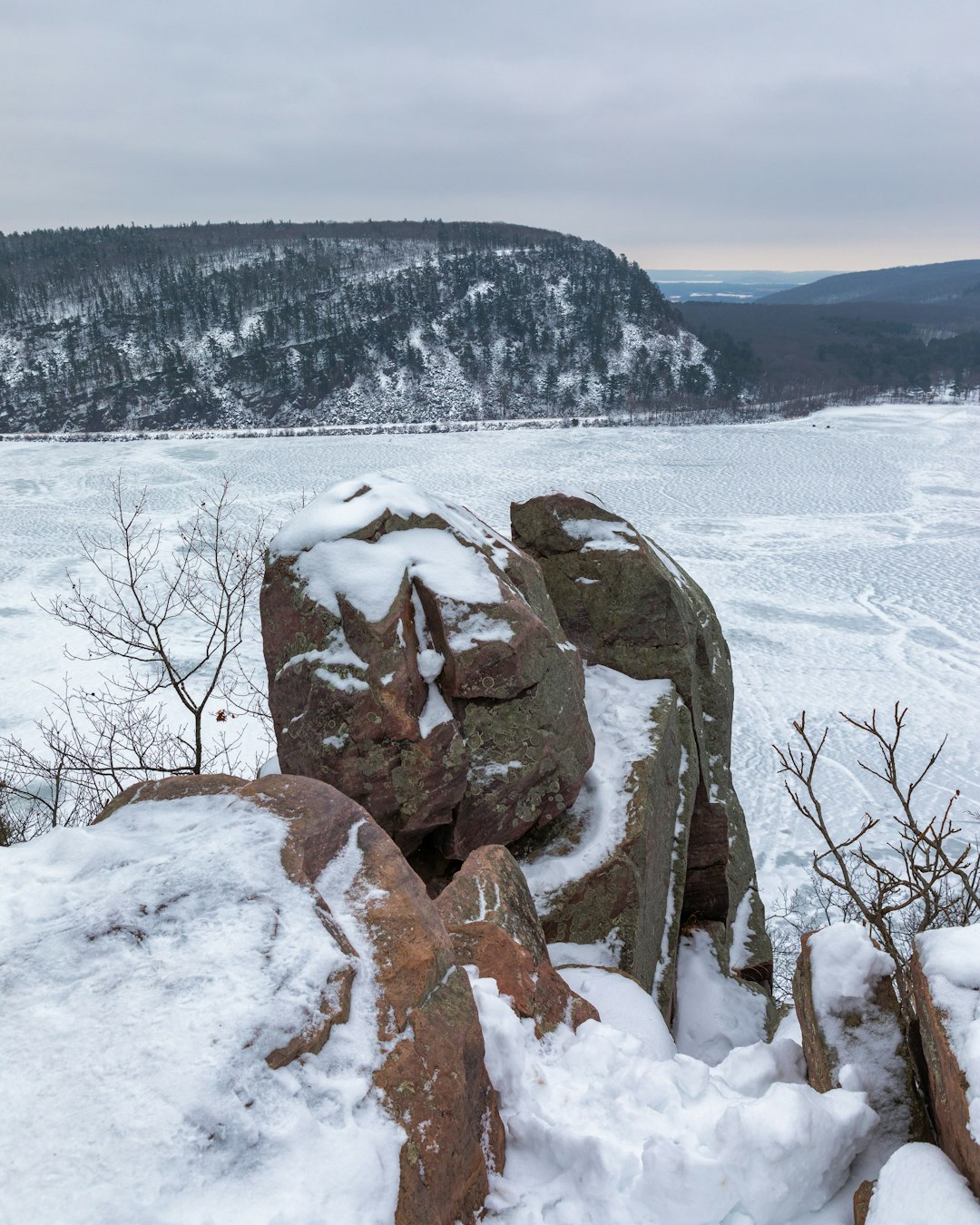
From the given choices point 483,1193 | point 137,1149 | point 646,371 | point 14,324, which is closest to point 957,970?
point 483,1193

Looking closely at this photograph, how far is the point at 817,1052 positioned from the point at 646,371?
114m

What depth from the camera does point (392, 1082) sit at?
2.86 meters

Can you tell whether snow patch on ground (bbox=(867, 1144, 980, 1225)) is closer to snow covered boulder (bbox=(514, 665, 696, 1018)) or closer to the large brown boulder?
the large brown boulder

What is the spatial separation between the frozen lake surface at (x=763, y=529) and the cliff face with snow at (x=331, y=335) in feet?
144

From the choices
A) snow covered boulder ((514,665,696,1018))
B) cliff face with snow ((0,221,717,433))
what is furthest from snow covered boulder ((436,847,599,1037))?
cliff face with snow ((0,221,717,433))

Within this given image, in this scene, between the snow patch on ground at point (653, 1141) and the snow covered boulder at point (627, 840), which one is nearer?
the snow patch on ground at point (653, 1141)

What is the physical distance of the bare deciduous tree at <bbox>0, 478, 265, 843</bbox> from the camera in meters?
11.1

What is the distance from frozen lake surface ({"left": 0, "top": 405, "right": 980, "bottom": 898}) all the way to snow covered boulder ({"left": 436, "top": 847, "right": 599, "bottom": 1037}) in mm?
7980

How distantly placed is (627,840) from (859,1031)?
3157 mm

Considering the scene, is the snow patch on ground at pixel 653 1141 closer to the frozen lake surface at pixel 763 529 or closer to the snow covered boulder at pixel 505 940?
the snow covered boulder at pixel 505 940

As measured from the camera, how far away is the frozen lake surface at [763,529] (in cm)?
2059

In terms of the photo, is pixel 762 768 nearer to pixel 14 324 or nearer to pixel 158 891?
pixel 158 891

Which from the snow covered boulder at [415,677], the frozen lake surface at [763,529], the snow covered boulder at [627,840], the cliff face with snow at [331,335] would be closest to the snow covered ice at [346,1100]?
the snow covered boulder at [627,840]

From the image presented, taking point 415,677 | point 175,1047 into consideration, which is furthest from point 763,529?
point 175,1047
